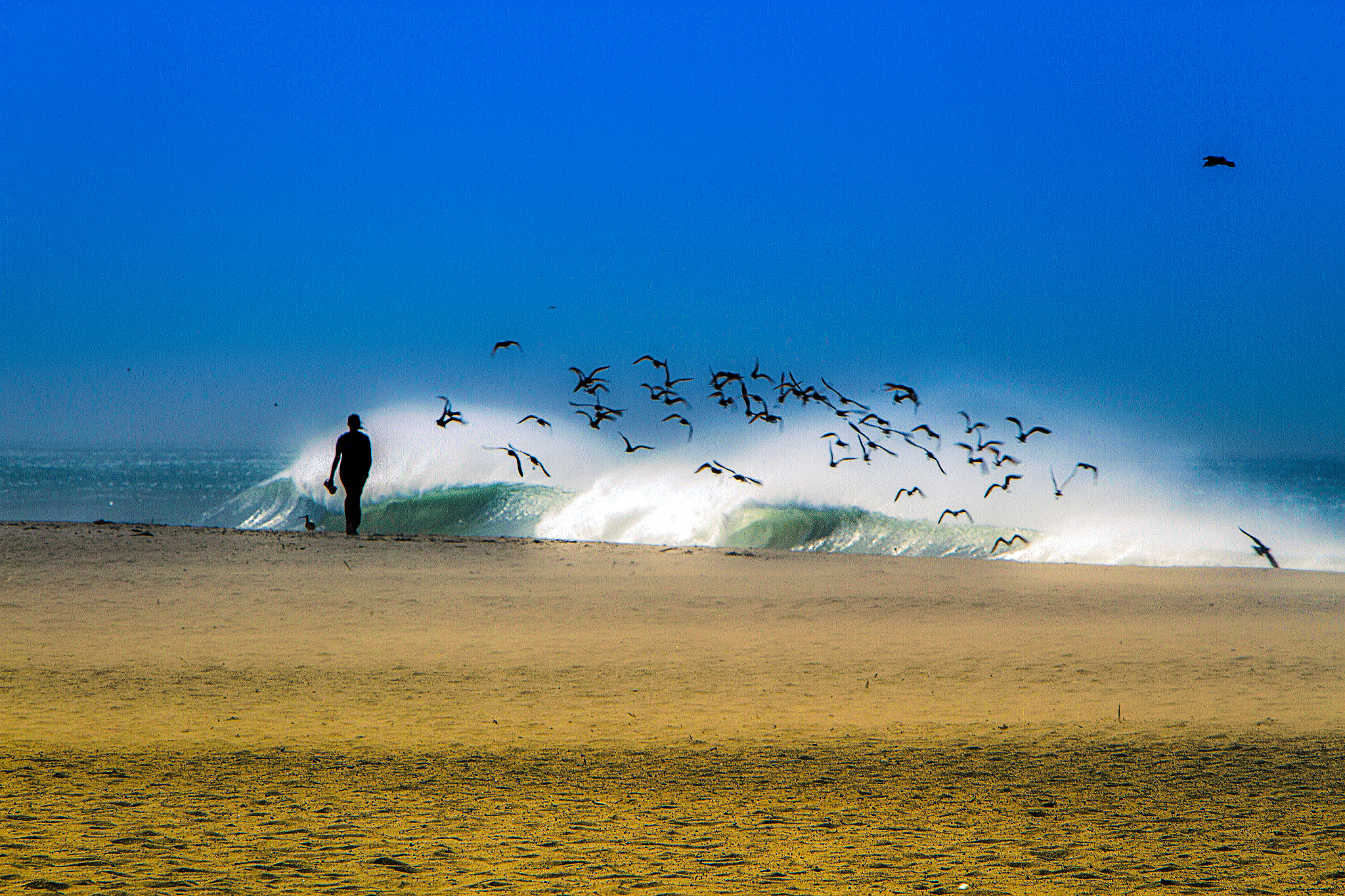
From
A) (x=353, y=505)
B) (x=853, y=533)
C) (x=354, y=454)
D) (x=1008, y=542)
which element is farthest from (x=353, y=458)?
(x=1008, y=542)

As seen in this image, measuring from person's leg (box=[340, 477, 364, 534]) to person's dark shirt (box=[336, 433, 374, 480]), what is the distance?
12 centimetres

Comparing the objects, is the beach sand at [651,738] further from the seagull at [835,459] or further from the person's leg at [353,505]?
the seagull at [835,459]

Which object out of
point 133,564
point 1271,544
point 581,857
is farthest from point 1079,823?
point 1271,544

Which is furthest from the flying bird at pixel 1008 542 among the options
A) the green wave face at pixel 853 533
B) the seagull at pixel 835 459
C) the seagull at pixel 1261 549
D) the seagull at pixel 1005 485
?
the seagull at pixel 1261 549

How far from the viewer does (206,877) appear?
3910mm

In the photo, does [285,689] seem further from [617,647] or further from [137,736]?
[617,647]

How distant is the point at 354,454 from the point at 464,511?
34.7 ft

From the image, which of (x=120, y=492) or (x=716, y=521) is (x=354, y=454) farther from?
(x=120, y=492)

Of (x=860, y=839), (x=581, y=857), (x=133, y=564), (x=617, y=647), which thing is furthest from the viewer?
(x=133, y=564)

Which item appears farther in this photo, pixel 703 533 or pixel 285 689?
pixel 703 533

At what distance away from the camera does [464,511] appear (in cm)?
2694

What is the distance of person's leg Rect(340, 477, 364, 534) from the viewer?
16609 mm

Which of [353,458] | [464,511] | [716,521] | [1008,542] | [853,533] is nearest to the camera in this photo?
[353,458]

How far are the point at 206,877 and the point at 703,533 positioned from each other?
65.8 ft
